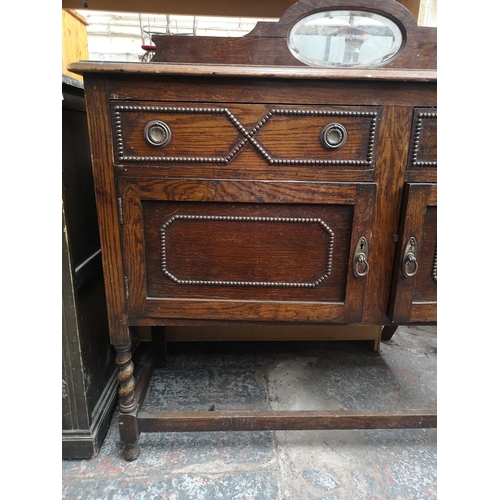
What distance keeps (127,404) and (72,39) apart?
6.36ft

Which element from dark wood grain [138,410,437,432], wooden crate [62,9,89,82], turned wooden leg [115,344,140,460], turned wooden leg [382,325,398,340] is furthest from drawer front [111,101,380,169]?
wooden crate [62,9,89,82]

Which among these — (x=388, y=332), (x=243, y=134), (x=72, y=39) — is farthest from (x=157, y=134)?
(x=72, y=39)

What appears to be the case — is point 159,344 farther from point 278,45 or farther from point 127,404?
point 278,45

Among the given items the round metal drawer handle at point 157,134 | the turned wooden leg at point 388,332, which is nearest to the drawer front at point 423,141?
the round metal drawer handle at point 157,134

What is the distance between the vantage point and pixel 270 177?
32.5 inches

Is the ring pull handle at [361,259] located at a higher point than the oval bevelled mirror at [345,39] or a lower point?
lower

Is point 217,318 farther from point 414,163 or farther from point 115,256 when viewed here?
point 414,163

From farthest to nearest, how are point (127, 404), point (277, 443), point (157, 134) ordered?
point (277, 443)
point (127, 404)
point (157, 134)

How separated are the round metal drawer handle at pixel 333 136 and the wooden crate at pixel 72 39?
1426 millimetres

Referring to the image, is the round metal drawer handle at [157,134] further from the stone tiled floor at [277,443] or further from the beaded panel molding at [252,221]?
the stone tiled floor at [277,443]

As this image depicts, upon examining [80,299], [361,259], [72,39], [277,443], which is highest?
[72,39]

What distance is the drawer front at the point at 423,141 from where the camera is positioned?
81cm

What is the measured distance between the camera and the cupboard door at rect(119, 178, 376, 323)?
829 millimetres

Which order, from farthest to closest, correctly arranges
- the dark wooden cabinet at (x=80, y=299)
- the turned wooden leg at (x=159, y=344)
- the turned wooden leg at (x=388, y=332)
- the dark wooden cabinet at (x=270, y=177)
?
the turned wooden leg at (x=388, y=332) → the turned wooden leg at (x=159, y=344) → the dark wooden cabinet at (x=80, y=299) → the dark wooden cabinet at (x=270, y=177)
